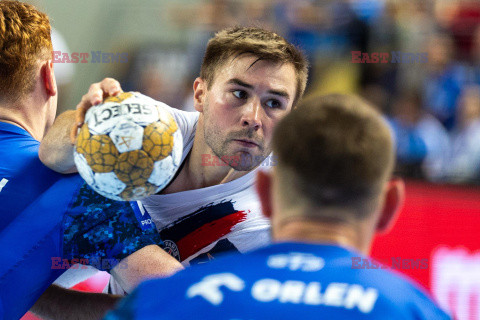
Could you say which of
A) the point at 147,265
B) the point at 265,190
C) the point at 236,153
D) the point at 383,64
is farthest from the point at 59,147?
the point at 383,64

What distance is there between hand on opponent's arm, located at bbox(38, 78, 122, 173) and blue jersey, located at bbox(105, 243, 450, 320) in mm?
1142

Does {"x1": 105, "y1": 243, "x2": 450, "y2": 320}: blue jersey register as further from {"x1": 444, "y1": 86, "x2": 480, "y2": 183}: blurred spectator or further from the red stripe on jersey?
{"x1": 444, "y1": 86, "x2": 480, "y2": 183}: blurred spectator

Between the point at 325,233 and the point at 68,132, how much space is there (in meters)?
1.46

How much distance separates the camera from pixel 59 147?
2756mm

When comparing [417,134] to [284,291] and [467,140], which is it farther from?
[284,291]

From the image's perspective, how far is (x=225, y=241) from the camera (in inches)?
147

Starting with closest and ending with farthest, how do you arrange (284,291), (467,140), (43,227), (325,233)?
(284,291) → (325,233) → (43,227) → (467,140)

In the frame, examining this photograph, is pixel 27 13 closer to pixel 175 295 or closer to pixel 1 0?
pixel 1 0

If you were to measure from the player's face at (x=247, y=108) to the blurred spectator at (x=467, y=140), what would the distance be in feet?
13.9

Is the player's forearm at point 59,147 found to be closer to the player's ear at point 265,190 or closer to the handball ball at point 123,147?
the handball ball at point 123,147

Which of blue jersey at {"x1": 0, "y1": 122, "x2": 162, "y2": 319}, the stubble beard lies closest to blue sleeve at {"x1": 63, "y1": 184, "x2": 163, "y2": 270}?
blue jersey at {"x1": 0, "y1": 122, "x2": 162, "y2": 319}

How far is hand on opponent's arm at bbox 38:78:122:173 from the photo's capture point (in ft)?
8.64

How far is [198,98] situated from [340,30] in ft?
18.3

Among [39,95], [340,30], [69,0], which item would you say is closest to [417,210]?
[340,30]
